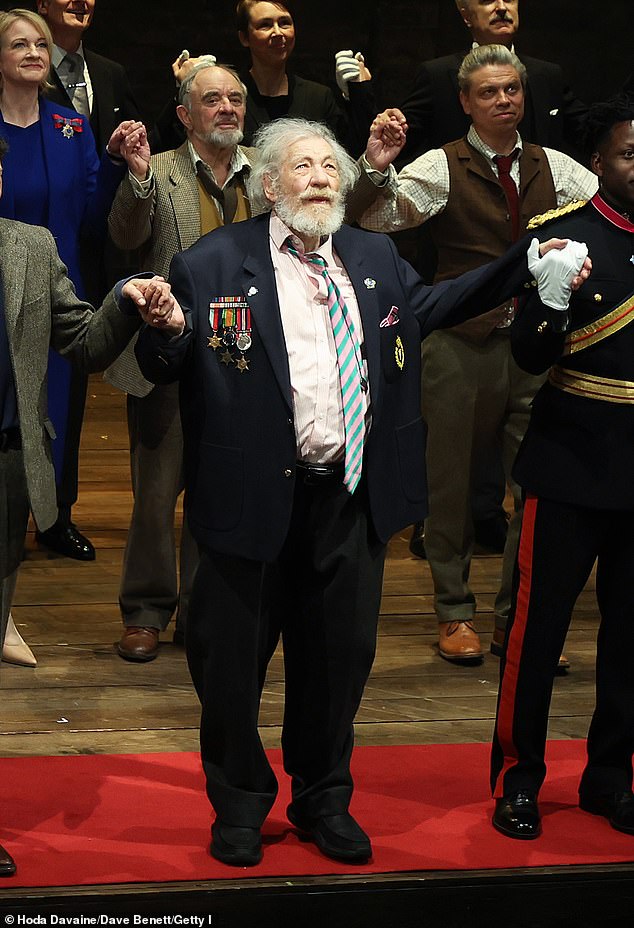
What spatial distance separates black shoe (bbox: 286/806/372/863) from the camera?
316 cm

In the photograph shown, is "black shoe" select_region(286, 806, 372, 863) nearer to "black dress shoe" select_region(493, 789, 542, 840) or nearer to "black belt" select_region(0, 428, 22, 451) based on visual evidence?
"black dress shoe" select_region(493, 789, 542, 840)

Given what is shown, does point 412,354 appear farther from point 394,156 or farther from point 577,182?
point 577,182

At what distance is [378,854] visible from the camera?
3217 mm

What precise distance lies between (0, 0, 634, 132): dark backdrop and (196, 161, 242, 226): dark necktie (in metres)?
4.72

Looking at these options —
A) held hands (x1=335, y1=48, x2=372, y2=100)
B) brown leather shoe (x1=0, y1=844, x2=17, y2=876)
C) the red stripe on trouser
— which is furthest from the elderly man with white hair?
held hands (x1=335, y1=48, x2=372, y2=100)

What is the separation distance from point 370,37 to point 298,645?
635 cm

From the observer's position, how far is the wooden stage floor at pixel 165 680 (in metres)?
3.93

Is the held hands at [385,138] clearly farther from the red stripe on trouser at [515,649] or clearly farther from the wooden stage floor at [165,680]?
the wooden stage floor at [165,680]

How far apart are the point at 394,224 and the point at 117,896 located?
212 centimetres

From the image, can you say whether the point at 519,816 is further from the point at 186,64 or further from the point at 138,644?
the point at 186,64

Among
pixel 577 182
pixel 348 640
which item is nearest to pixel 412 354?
pixel 348 640

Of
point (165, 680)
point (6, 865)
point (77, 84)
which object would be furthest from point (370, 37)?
point (6, 865)

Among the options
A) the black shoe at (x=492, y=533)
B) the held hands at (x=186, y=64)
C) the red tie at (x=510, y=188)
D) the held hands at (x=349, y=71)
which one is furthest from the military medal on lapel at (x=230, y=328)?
the black shoe at (x=492, y=533)

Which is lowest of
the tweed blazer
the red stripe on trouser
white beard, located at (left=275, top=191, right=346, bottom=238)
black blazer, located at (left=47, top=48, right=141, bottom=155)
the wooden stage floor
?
the wooden stage floor
